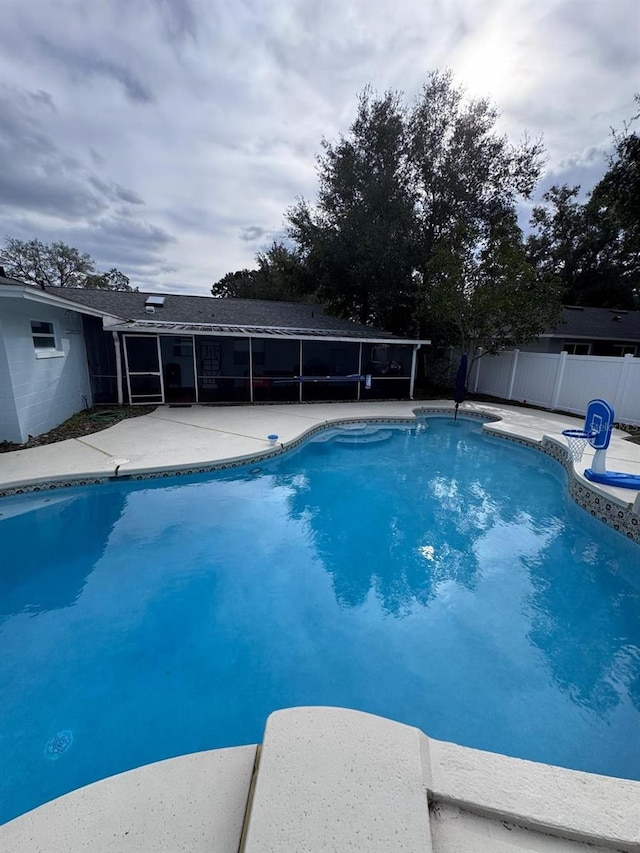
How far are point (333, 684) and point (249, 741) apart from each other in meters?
0.69

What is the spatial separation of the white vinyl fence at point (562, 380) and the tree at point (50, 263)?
87.5 feet

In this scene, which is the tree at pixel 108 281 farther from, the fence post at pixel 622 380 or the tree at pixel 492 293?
the fence post at pixel 622 380

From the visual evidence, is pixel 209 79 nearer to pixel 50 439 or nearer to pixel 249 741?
pixel 50 439

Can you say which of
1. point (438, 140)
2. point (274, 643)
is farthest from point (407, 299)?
point (274, 643)

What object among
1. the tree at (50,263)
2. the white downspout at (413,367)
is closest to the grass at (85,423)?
the white downspout at (413,367)

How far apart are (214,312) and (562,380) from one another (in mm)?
11633

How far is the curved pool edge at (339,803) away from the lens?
1216 mm

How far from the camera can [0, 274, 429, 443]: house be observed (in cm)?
654

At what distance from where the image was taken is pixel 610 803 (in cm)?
145

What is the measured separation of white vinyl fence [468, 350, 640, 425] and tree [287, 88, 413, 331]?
Result: 171 inches

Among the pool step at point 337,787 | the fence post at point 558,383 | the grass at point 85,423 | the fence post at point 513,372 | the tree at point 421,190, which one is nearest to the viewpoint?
the pool step at point 337,787

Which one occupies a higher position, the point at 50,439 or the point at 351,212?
the point at 351,212

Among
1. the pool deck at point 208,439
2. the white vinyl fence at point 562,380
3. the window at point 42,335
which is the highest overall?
the window at point 42,335

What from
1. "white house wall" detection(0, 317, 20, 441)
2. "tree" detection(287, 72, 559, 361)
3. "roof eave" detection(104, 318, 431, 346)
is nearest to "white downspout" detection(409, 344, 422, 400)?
"roof eave" detection(104, 318, 431, 346)
